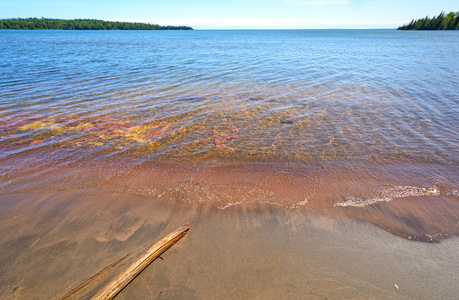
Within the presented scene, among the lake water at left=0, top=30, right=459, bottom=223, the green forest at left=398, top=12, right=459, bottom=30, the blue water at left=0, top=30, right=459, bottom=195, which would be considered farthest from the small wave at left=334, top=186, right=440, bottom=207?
the green forest at left=398, top=12, right=459, bottom=30

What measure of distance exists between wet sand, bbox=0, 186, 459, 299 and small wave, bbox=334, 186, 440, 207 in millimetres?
187

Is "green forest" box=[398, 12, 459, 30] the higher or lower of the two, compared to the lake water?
higher

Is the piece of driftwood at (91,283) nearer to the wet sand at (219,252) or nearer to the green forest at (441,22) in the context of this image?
the wet sand at (219,252)

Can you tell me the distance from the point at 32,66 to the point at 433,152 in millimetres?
27825

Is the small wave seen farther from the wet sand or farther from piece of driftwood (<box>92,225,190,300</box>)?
piece of driftwood (<box>92,225,190,300</box>)

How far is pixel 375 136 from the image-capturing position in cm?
785

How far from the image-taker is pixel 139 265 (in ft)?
10.5

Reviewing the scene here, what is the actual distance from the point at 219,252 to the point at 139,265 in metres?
1.15

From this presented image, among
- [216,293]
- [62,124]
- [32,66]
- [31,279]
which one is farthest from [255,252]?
[32,66]

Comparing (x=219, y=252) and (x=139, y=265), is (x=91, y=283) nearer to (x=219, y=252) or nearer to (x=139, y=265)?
(x=139, y=265)

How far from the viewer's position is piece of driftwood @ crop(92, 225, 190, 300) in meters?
2.84

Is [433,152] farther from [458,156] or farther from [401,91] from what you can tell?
[401,91]

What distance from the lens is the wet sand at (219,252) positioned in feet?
10.2

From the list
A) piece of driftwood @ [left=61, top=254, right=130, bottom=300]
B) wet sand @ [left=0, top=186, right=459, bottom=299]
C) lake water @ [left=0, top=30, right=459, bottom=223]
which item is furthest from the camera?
lake water @ [left=0, top=30, right=459, bottom=223]
